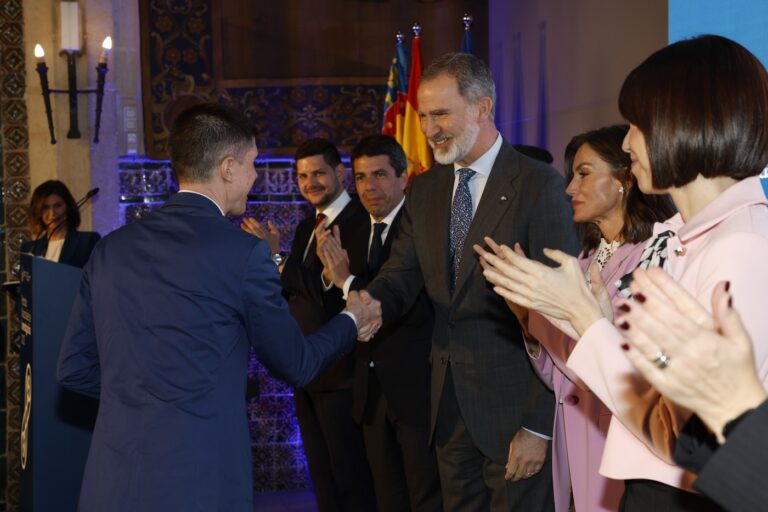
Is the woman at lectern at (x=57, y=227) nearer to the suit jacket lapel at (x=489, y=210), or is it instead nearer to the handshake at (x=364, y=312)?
the handshake at (x=364, y=312)

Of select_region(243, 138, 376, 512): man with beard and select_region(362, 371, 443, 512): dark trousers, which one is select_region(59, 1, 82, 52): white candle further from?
select_region(362, 371, 443, 512): dark trousers

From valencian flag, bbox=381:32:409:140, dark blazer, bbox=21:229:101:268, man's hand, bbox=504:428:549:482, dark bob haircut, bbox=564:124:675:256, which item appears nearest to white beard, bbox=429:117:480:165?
dark bob haircut, bbox=564:124:675:256

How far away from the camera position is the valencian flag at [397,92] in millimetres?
5312

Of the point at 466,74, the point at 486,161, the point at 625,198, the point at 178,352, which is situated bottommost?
the point at 178,352

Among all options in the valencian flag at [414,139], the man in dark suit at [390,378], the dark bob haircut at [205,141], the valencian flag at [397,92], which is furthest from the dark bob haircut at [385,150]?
the dark bob haircut at [205,141]

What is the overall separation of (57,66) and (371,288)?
3.14 metres

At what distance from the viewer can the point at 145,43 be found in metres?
5.56

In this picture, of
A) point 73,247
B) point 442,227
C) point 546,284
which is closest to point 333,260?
point 442,227

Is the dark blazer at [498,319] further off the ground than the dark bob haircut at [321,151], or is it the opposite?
the dark bob haircut at [321,151]

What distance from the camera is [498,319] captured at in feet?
9.20

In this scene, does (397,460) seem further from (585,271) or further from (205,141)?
(205,141)

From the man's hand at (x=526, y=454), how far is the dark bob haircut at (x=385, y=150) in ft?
5.78

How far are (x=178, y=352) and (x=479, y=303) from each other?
3.29 ft

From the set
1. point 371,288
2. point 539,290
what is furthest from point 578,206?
point 539,290
